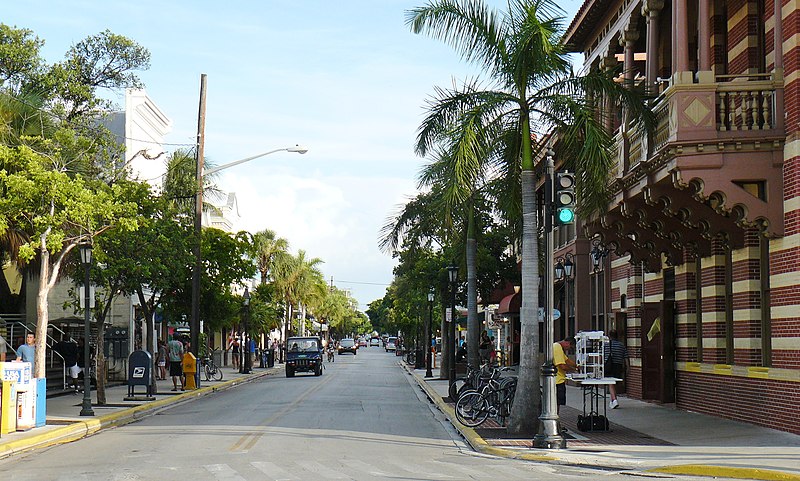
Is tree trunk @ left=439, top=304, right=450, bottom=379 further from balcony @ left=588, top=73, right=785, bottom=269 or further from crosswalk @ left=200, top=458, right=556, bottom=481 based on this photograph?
crosswalk @ left=200, top=458, right=556, bottom=481

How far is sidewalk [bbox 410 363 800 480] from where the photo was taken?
13180mm

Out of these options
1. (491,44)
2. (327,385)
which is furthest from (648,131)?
(327,385)

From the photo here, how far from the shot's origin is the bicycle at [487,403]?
2022 cm

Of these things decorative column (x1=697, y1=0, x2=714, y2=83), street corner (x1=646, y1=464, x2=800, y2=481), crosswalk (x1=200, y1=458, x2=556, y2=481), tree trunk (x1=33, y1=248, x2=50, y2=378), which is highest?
decorative column (x1=697, y1=0, x2=714, y2=83)

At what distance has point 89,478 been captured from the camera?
12.8 metres

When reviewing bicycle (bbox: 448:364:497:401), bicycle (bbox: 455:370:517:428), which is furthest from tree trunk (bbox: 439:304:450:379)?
bicycle (bbox: 455:370:517:428)

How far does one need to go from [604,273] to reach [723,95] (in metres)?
14.9

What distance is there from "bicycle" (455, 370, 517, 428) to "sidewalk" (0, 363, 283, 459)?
7625 mm

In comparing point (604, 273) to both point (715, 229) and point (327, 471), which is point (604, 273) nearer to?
point (715, 229)

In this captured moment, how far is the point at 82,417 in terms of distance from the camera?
22656 millimetres

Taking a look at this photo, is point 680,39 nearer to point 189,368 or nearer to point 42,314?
point 42,314

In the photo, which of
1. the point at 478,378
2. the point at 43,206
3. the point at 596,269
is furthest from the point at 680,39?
the point at 596,269

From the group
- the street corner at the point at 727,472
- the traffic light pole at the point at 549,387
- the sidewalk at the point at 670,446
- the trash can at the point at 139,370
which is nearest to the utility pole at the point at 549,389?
the traffic light pole at the point at 549,387

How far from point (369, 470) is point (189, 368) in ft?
76.4
